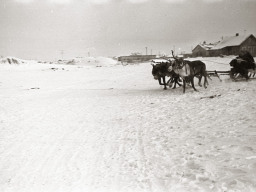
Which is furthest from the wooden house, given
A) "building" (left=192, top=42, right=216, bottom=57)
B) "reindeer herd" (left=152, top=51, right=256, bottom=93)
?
"reindeer herd" (left=152, top=51, right=256, bottom=93)

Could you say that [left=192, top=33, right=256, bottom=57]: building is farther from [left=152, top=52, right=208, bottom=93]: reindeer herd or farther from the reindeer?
the reindeer

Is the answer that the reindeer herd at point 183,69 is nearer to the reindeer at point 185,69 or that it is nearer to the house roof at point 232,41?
the reindeer at point 185,69

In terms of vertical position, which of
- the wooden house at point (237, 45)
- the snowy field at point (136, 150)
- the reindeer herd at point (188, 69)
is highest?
the wooden house at point (237, 45)

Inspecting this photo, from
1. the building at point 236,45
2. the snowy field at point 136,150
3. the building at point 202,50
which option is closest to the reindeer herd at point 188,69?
the snowy field at point 136,150

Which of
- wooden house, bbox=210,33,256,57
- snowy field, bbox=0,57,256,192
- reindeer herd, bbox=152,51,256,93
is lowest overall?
snowy field, bbox=0,57,256,192

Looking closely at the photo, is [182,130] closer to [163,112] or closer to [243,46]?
[163,112]

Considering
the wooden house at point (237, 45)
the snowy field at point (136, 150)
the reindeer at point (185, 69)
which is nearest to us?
the snowy field at point (136, 150)

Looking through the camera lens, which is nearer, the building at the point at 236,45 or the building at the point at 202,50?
the building at the point at 236,45

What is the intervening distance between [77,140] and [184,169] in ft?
10.1

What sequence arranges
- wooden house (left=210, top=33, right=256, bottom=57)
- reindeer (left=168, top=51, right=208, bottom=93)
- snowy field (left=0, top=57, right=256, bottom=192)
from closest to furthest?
snowy field (left=0, top=57, right=256, bottom=192) → reindeer (left=168, top=51, right=208, bottom=93) → wooden house (left=210, top=33, right=256, bottom=57)

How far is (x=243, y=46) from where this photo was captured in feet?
189

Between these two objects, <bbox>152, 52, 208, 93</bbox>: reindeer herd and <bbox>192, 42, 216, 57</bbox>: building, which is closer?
<bbox>152, 52, 208, 93</bbox>: reindeer herd

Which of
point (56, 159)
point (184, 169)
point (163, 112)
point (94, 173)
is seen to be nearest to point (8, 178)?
point (56, 159)

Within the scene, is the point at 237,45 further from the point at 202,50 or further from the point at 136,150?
the point at 136,150
